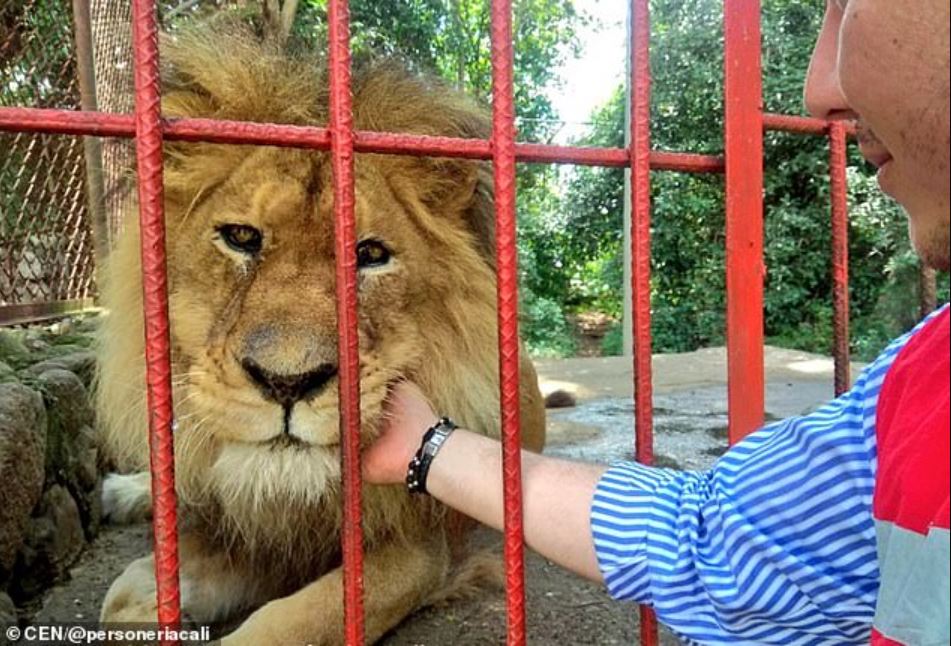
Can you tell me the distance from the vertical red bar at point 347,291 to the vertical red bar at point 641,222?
47 centimetres

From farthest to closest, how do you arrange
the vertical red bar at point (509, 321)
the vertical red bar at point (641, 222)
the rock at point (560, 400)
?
1. the rock at point (560, 400)
2. the vertical red bar at point (641, 222)
3. the vertical red bar at point (509, 321)

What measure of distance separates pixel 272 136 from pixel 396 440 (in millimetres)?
598

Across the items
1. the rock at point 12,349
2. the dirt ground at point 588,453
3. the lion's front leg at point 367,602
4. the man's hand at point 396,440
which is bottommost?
the dirt ground at point 588,453

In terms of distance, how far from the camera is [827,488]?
124 centimetres

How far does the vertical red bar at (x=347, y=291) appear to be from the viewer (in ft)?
4.17

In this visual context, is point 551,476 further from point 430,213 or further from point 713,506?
point 430,213

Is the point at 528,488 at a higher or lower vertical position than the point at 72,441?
higher

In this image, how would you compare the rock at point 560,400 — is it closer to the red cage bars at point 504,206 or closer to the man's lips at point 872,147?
the red cage bars at point 504,206

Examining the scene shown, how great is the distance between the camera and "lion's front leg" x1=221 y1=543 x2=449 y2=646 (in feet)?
6.02

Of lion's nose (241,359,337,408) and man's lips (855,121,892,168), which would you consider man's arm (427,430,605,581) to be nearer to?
lion's nose (241,359,337,408)

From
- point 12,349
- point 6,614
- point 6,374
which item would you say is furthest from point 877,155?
point 12,349

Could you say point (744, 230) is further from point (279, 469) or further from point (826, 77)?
point (279, 469)

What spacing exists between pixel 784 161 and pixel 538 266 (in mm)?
5810

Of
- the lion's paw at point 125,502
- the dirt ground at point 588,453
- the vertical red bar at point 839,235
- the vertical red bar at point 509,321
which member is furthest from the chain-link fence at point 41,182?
the vertical red bar at point 839,235
